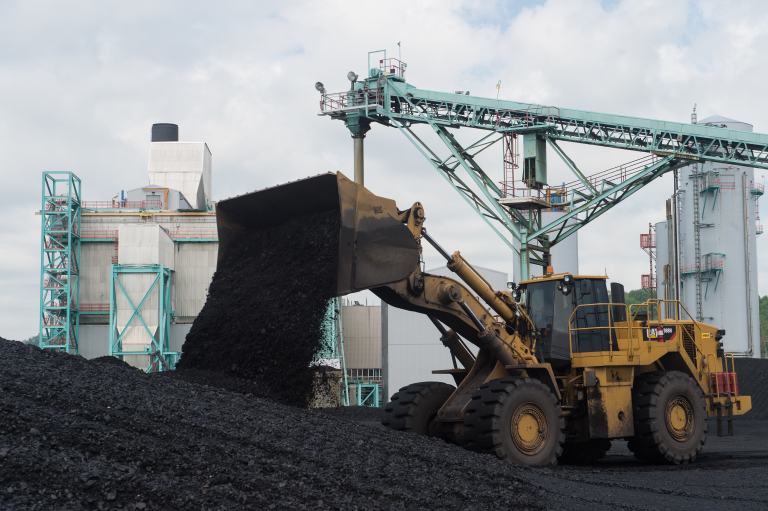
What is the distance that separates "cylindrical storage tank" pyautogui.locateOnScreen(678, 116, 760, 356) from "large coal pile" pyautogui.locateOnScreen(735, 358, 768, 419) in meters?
8.83

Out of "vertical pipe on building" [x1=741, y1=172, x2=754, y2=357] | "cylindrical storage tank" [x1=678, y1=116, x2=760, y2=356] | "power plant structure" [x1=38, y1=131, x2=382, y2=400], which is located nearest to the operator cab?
"cylindrical storage tank" [x1=678, y1=116, x2=760, y2=356]

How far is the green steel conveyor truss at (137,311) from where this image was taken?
43.1 m

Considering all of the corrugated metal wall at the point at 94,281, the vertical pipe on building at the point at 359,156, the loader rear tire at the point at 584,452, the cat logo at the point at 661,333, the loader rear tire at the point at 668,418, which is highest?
the vertical pipe on building at the point at 359,156

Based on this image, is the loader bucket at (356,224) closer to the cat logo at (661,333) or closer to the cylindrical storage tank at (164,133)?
the cat logo at (661,333)

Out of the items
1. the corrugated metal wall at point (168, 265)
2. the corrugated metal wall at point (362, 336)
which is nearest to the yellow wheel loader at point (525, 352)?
the corrugated metal wall at point (362, 336)

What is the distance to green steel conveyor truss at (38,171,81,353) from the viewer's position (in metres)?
43.9

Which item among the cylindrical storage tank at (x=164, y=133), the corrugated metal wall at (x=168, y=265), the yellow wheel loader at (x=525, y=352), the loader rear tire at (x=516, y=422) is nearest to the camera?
the yellow wheel loader at (x=525, y=352)

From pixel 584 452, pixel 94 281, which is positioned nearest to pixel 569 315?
pixel 584 452

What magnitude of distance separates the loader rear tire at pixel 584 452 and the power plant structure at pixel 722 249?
2417 centimetres

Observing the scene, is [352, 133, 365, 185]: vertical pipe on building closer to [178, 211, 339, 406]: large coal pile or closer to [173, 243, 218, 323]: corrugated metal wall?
[173, 243, 218, 323]: corrugated metal wall

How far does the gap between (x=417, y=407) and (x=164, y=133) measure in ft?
157

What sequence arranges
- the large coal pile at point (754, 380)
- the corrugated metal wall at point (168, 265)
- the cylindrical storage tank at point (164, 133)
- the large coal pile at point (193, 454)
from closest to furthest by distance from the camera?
the large coal pile at point (193, 454), the large coal pile at point (754, 380), the corrugated metal wall at point (168, 265), the cylindrical storage tank at point (164, 133)

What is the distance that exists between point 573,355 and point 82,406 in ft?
24.2

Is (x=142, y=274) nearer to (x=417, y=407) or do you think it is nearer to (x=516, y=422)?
(x=417, y=407)
